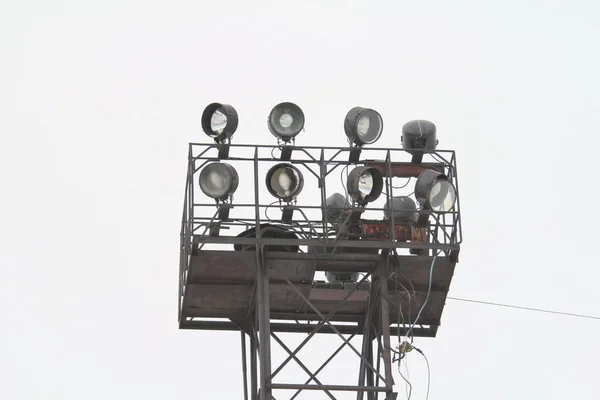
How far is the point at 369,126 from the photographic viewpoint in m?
27.9

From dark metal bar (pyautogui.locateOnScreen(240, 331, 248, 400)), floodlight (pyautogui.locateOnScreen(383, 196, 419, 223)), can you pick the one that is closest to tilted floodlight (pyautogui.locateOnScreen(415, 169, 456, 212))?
floodlight (pyautogui.locateOnScreen(383, 196, 419, 223))

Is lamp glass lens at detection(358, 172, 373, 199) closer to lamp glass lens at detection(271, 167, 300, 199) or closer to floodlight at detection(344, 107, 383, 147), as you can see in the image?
floodlight at detection(344, 107, 383, 147)

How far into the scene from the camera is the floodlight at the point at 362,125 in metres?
27.8

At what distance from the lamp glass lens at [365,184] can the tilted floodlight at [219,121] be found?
7.20 feet

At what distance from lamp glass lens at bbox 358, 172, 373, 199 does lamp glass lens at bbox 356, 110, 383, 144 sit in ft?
2.52

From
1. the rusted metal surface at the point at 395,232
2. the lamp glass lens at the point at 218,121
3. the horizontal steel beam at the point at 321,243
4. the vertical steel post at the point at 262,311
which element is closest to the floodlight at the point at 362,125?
the rusted metal surface at the point at 395,232

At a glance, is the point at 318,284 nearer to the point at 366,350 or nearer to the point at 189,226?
the point at 366,350

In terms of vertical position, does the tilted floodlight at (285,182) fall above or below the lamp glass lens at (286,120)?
below

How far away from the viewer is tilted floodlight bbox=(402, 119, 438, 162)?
28.4 metres

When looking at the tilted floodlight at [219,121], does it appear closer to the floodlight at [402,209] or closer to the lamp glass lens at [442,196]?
the floodlight at [402,209]

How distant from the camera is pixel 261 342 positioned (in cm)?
2692

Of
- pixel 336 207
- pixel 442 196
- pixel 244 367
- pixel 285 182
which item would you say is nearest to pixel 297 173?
pixel 285 182

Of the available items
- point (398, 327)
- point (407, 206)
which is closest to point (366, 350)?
point (398, 327)

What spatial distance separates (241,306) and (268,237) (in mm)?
2005
